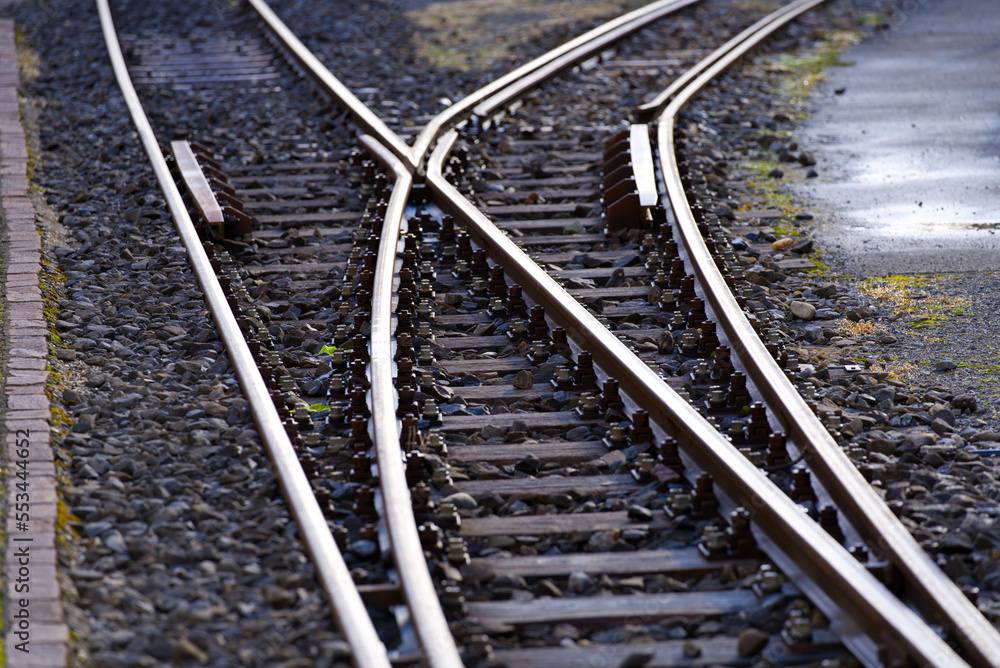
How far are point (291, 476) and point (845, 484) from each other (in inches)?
75.8

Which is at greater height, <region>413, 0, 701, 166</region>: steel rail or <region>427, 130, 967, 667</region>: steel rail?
<region>413, 0, 701, 166</region>: steel rail

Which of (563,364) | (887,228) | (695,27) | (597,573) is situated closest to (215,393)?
(563,364)

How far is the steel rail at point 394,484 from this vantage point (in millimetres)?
3264

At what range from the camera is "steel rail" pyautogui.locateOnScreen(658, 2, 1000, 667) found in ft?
10.9

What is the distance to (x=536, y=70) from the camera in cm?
1166

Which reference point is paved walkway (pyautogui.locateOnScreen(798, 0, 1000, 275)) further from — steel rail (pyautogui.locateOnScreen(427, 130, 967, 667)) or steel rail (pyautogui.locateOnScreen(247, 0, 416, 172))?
steel rail (pyautogui.locateOnScreen(247, 0, 416, 172))

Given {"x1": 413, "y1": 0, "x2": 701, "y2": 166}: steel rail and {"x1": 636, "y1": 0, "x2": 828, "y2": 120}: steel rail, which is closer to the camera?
{"x1": 413, "y1": 0, "x2": 701, "y2": 166}: steel rail

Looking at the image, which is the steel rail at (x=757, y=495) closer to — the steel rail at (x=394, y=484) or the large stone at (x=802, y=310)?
the steel rail at (x=394, y=484)

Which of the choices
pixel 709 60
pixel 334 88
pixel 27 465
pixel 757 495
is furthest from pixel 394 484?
pixel 709 60

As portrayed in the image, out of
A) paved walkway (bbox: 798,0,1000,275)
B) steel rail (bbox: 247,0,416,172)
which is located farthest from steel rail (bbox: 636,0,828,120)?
steel rail (bbox: 247,0,416,172)

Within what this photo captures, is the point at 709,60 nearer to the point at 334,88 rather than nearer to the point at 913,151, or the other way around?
the point at 913,151

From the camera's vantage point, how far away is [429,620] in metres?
3.32

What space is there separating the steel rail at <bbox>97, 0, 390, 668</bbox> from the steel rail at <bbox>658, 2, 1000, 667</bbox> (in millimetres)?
1604

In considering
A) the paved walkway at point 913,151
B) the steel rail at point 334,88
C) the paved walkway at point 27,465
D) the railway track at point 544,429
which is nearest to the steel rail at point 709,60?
the paved walkway at point 913,151
